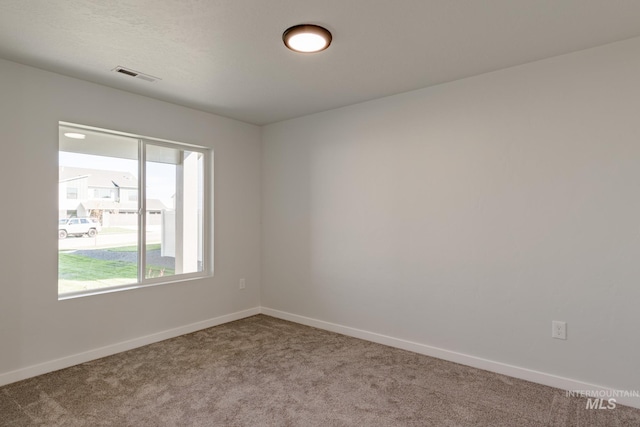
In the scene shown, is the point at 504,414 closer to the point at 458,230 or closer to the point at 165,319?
the point at 458,230

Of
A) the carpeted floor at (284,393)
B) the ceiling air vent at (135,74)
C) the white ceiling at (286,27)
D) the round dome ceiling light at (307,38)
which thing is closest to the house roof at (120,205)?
the white ceiling at (286,27)

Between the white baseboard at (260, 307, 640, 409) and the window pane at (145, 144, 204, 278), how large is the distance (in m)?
1.50

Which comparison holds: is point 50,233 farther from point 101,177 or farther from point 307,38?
point 307,38

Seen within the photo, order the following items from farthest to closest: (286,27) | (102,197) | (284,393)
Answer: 1. (102,197)
2. (284,393)
3. (286,27)

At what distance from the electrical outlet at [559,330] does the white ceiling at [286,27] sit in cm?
196

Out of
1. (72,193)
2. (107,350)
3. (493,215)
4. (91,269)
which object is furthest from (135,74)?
(493,215)

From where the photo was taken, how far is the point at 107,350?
3158mm

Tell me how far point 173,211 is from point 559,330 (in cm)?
370

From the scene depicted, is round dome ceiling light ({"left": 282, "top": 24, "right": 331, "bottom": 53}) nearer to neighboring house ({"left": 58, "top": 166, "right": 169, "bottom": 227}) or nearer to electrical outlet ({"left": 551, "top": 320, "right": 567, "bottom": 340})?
neighboring house ({"left": 58, "top": 166, "right": 169, "bottom": 227})

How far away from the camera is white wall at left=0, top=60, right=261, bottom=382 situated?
2.66m

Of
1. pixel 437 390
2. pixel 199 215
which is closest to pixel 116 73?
pixel 199 215

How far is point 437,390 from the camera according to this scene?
8.27 feet

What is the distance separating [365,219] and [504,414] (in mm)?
1987

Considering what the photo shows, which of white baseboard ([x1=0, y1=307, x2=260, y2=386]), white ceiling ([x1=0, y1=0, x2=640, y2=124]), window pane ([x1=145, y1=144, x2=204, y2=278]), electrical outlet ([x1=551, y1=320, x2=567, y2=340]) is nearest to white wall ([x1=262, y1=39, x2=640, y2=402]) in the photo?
electrical outlet ([x1=551, y1=320, x2=567, y2=340])
